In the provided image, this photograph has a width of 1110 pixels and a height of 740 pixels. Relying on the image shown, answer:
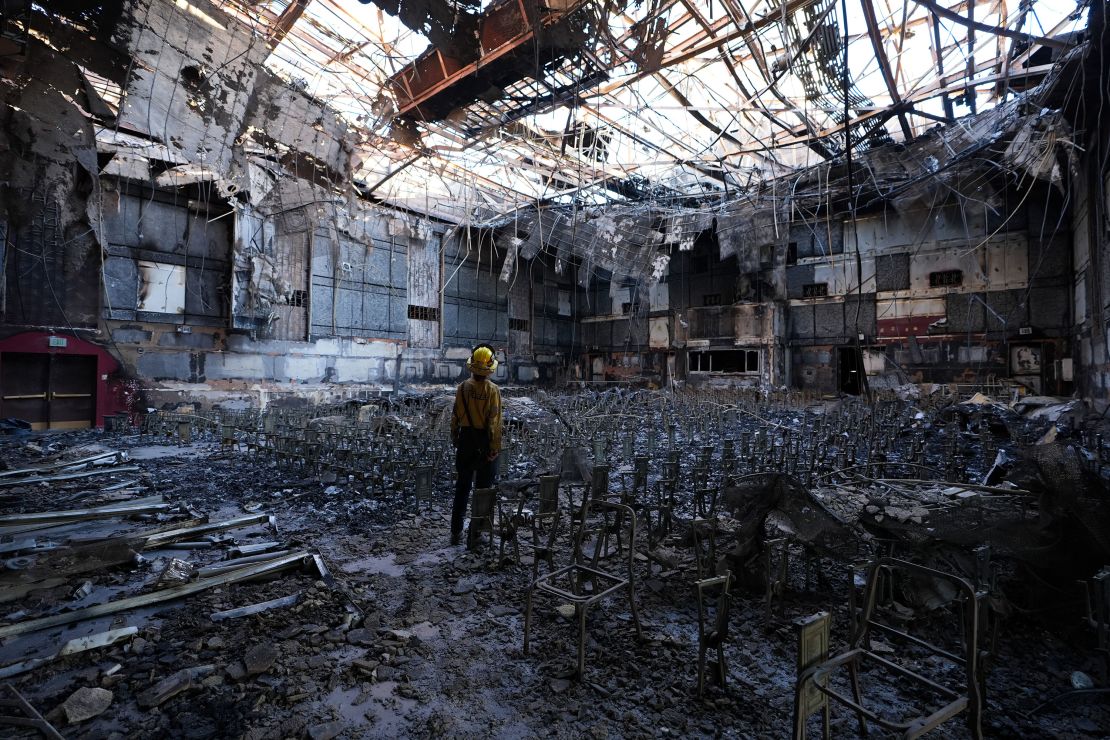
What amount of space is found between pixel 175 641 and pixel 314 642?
2.68ft

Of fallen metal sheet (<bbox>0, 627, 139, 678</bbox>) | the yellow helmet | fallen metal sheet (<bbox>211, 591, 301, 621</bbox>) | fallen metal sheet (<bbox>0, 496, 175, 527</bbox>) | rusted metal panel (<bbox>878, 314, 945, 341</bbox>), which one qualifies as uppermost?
rusted metal panel (<bbox>878, 314, 945, 341</bbox>)

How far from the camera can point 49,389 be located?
44.7ft

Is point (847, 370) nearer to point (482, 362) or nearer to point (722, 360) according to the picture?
point (722, 360)

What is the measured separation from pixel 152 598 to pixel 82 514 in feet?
9.40

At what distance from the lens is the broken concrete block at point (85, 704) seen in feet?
7.77

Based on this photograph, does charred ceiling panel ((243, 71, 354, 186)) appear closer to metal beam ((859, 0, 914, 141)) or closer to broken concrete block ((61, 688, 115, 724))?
broken concrete block ((61, 688, 115, 724))

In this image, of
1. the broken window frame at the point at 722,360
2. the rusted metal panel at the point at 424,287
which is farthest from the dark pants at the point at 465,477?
the broken window frame at the point at 722,360

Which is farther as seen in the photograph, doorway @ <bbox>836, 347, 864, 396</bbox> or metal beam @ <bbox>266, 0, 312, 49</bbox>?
doorway @ <bbox>836, 347, 864, 396</bbox>

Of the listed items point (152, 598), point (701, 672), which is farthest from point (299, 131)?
point (701, 672)

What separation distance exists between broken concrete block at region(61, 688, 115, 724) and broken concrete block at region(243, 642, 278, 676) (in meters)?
0.57

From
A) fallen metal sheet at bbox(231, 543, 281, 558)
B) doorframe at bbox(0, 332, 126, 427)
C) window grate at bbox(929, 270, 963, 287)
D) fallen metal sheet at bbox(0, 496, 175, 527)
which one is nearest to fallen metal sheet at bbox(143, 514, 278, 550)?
fallen metal sheet at bbox(231, 543, 281, 558)

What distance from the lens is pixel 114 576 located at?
159 inches

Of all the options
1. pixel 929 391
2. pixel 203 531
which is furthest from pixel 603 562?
pixel 929 391

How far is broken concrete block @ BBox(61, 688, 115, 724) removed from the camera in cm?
237
